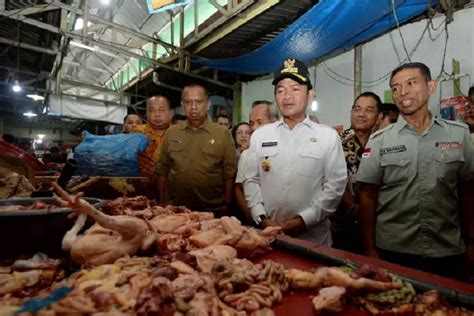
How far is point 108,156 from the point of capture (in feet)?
12.4

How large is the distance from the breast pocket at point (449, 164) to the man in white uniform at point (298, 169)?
0.70m

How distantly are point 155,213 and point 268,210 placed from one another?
113 cm

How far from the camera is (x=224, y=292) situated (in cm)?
101

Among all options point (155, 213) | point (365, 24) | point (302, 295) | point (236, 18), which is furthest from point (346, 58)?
point (302, 295)

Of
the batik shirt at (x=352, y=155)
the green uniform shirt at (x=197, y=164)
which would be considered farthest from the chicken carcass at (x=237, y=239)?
the batik shirt at (x=352, y=155)

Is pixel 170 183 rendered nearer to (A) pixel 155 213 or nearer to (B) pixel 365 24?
(A) pixel 155 213

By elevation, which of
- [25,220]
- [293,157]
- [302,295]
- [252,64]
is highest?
[252,64]

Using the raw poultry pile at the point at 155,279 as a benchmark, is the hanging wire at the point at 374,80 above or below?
above

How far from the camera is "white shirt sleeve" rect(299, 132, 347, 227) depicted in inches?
95.4

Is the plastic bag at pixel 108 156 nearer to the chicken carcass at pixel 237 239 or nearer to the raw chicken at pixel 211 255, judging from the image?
the chicken carcass at pixel 237 239

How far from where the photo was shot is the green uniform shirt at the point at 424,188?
2340 mm

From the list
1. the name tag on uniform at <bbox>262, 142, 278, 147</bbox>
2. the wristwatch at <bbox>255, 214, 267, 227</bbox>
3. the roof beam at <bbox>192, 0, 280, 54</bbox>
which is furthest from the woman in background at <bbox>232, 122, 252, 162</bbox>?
the roof beam at <bbox>192, 0, 280, 54</bbox>

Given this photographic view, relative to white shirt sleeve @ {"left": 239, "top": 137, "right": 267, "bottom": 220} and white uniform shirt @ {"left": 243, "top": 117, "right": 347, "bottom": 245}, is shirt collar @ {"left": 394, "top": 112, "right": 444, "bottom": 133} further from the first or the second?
white shirt sleeve @ {"left": 239, "top": 137, "right": 267, "bottom": 220}

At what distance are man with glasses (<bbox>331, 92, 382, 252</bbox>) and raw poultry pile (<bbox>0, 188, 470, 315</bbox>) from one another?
2.15 m
